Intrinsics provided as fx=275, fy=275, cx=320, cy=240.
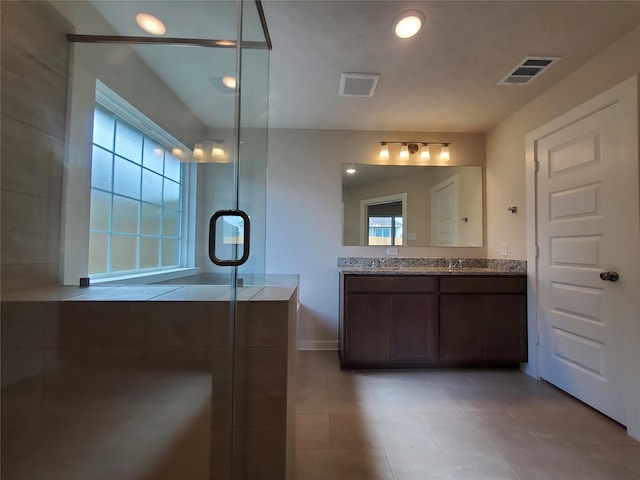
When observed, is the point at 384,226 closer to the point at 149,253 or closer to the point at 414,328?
the point at 414,328

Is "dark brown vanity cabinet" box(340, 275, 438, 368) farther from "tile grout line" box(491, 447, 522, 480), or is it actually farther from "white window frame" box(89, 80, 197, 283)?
"white window frame" box(89, 80, 197, 283)

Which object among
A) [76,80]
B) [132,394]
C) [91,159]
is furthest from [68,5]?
[132,394]

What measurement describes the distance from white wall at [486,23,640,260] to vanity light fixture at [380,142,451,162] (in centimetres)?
46

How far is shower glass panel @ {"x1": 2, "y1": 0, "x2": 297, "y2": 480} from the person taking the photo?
0.91 m

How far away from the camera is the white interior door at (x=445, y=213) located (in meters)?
2.91

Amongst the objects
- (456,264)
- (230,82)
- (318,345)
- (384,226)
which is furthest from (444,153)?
(318,345)

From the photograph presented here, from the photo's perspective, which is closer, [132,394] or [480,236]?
[132,394]

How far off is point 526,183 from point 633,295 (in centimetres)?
111

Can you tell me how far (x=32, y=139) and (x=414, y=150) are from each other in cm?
288

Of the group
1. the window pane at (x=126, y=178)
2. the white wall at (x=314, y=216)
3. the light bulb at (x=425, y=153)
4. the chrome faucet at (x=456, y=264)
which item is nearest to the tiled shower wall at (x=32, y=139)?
the window pane at (x=126, y=178)

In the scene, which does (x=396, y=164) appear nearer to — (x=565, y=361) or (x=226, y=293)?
(x=565, y=361)

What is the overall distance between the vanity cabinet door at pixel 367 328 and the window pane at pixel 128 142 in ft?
5.88

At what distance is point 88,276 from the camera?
4.07ft

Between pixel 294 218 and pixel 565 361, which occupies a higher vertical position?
pixel 294 218
